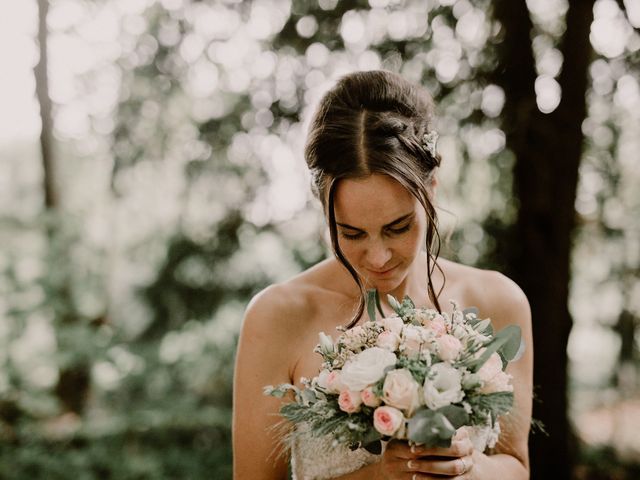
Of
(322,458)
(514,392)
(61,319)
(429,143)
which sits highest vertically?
(429,143)

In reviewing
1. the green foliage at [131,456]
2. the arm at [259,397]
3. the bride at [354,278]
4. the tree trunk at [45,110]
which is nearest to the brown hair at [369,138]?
the bride at [354,278]

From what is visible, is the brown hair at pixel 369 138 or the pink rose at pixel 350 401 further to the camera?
the brown hair at pixel 369 138

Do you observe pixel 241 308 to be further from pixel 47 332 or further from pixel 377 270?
pixel 377 270

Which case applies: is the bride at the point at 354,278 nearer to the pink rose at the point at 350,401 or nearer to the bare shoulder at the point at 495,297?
the bare shoulder at the point at 495,297

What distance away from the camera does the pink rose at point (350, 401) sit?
61.9 inches

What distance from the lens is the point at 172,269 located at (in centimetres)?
488

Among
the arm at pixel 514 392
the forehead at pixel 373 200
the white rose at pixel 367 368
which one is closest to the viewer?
the white rose at pixel 367 368

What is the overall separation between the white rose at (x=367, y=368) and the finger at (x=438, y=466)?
0.32m

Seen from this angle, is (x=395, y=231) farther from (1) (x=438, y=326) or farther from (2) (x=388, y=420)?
(2) (x=388, y=420)

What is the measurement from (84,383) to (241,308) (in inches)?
61.0

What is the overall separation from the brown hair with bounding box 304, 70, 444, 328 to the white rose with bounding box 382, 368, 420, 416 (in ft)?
1.96

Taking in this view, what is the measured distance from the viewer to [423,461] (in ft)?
5.63

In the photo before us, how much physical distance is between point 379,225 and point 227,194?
9.73ft

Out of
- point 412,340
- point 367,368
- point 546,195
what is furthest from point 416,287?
point 546,195
